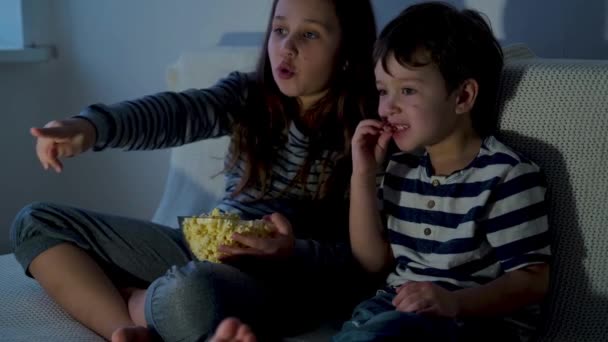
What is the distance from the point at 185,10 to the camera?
1.98 m

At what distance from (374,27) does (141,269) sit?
1.91 ft

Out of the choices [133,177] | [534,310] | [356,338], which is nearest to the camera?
[356,338]

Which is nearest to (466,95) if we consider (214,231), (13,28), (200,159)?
(214,231)

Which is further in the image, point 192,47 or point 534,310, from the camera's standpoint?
point 192,47

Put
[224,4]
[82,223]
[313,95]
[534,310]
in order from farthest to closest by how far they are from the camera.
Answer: [224,4], [313,95], [82,223], [534,310]

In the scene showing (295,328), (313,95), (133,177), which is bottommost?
(133,177)

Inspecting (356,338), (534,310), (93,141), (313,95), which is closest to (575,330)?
(534,310)

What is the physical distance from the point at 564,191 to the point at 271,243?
16.9 inches

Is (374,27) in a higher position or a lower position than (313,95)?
higher

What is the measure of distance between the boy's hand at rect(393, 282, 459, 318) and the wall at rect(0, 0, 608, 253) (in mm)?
1030

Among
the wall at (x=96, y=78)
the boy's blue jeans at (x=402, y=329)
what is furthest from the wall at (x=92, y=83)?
the boy's blue jeans at (x=402, y=329)

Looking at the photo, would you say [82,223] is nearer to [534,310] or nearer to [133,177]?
[534,310]

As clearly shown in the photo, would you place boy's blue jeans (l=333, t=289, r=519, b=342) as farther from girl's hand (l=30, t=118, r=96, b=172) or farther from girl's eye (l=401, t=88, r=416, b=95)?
girl's hand (l=30, t=118, r=96, b=172)

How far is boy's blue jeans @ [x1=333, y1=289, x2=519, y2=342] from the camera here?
912 millimetres
